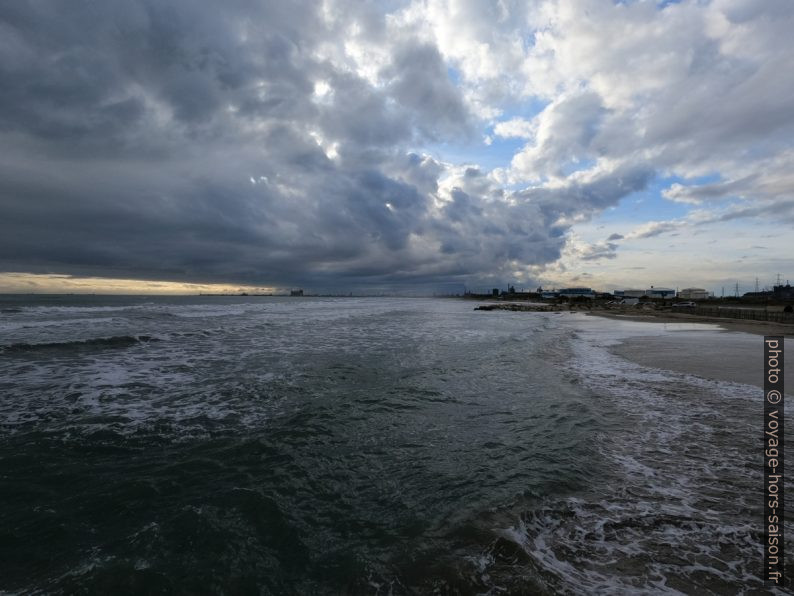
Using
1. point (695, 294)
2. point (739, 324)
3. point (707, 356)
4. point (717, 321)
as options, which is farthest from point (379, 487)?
point (695, 294)

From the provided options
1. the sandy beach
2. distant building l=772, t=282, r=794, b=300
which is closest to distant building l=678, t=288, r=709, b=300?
distant building l=772, t=282, r=794, b=300

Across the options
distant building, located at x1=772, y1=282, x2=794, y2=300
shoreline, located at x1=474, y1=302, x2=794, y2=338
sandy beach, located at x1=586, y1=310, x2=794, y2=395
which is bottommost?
sandy beach, located at x1=586, y1=310, x2=794, y2=395

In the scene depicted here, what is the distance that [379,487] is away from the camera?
→ 231 inches

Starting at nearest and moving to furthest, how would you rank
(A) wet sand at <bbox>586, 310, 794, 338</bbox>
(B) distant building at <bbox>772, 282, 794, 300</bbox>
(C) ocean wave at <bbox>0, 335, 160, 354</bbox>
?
(C) ocean wave at <bbox>0, 335, 160, 354</bbox>
(A) wet sand at <bbox>586, 310, 794, 338</bbox>
(B) distant building at <bbox>772, 282, 794, 300</bbox>

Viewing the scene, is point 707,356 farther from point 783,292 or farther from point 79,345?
point 783,292

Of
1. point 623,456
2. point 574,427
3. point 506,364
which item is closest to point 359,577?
point 623,456

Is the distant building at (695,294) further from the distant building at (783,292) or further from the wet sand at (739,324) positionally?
the wet sand at (739,324)

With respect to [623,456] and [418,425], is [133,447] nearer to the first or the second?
[418,425]

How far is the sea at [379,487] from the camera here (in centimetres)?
401

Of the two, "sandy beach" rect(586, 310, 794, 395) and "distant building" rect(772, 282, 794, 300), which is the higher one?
"distant building" rect(772, 282, 794, 300)

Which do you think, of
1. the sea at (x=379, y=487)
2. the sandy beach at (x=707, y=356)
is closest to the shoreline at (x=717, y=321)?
the sandy beach at (x=707, y=356)

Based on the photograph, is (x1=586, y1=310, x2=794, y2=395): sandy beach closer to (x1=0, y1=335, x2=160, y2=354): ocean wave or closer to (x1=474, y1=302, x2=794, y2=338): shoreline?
(x1=474, y1=302, x2=794, y2=338): shoreline

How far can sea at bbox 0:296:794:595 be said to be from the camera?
4.01 meters

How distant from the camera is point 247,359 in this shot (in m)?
16.8
